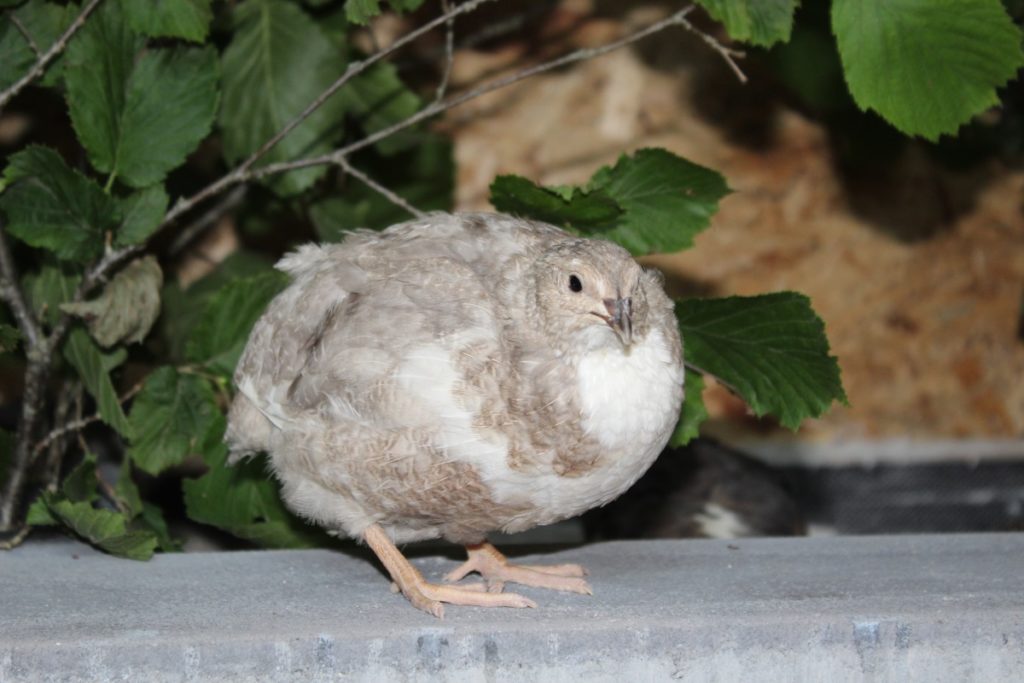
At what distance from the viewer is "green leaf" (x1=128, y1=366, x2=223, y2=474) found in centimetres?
252

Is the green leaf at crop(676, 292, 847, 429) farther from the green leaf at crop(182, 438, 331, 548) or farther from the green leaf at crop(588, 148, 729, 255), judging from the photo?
the green leaf at crop(182, 438, 331, 548)

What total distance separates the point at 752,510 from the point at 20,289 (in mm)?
1647

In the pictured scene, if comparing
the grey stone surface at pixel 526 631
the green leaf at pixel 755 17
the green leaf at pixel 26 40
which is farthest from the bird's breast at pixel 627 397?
the green leaf at pixel 26 40

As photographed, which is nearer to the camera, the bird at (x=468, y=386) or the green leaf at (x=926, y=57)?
the bird at (x=468, y=386)

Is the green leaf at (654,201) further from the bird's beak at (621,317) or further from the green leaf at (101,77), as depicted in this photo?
the green leaf at (101,77)

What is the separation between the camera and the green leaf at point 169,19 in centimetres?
239

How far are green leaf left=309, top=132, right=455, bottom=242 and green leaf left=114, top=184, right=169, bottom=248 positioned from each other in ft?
1.69

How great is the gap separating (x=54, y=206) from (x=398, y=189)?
0.93 m

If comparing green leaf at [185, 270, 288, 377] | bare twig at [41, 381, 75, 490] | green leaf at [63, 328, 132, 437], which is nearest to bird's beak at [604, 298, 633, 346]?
green leaf at [185, 270, 288, 377]

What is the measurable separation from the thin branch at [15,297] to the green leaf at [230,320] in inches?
11.2

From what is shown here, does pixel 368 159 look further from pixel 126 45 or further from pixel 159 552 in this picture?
pixel 159 552

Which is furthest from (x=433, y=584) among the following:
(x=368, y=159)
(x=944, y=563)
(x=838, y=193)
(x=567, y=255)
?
(x=838, y=193)

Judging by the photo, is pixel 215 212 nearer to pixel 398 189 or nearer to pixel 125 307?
pixel 398 189

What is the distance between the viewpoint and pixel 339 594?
2.13 meters
